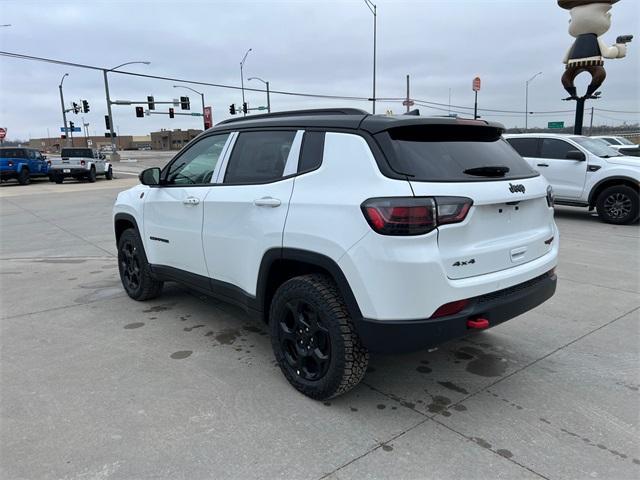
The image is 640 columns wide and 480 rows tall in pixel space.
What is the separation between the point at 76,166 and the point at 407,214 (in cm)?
2538

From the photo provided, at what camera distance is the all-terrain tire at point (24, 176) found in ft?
77.0

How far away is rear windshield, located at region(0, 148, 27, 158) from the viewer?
22.9 meters

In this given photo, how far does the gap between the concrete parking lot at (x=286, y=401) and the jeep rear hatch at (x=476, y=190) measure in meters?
0.94

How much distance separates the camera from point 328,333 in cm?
295

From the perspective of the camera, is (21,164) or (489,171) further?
(21,164)

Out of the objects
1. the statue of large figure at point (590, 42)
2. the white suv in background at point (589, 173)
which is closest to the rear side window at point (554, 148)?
the white suv in background at point (589, 173)

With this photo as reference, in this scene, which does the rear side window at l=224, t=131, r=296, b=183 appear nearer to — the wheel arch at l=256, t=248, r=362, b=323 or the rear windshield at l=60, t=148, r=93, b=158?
the wheel arch at l=256, t=248, r=362, b=323

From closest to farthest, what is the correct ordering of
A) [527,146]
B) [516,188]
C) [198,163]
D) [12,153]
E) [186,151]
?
[516,188]
[198,163]
[186,151]
[527,146]
[12,153]

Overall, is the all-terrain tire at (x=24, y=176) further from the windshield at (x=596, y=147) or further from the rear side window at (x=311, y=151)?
the rear side window at (x=311, y=151)

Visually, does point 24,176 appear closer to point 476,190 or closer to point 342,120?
point 342,120

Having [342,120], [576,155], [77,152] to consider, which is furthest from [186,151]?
[77,152]

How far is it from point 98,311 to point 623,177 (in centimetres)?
964

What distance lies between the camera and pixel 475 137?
3297mm

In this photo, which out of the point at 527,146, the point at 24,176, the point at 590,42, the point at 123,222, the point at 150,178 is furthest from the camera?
the point at 24,176
